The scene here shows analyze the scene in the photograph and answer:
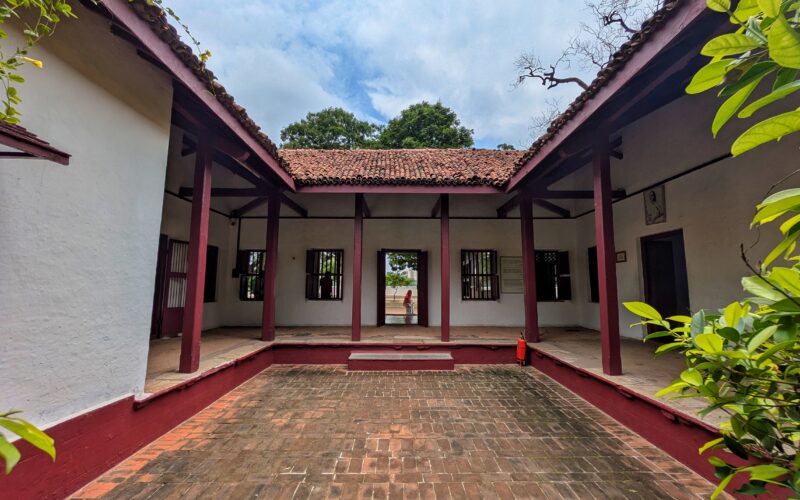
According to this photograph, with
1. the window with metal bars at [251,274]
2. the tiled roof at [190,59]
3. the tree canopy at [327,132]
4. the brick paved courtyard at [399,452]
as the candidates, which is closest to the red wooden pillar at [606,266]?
the brick paved courtyard at [399,452]

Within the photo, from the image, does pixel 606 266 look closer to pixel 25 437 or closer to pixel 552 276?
pixel 552 276

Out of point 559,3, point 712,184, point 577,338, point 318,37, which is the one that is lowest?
point 577,338

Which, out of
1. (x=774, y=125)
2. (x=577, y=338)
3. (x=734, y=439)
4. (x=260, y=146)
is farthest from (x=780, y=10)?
(x=577, y=338)

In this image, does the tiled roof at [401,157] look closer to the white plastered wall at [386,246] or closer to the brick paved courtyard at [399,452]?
the white plastered wall at [386,246]

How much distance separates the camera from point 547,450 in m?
2.93

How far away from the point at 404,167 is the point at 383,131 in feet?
49.7

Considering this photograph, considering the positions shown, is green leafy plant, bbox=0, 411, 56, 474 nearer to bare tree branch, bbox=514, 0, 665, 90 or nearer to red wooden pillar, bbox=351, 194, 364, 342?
red wooden pillar, bbox=351, 194, 364, 342

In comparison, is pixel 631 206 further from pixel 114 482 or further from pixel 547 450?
pixel 114 482

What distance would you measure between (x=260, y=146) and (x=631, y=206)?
6.54m

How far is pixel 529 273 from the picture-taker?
20.2ft

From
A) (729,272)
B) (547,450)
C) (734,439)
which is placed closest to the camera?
(734,439)

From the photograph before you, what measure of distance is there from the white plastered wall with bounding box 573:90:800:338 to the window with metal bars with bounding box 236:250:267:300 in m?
7.93

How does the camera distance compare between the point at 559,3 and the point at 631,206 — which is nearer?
the point at 631,206

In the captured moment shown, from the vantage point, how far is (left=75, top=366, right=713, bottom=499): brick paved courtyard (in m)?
2.39
